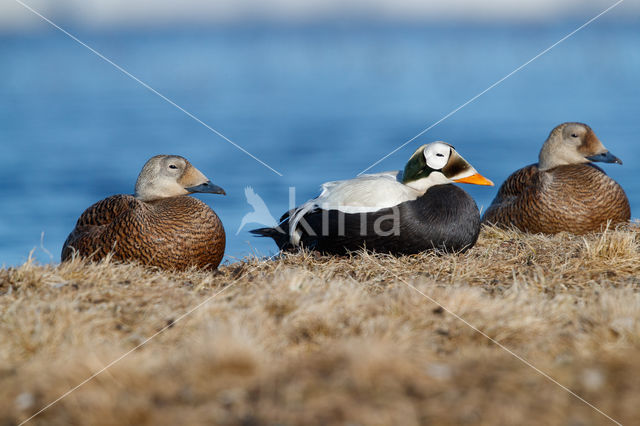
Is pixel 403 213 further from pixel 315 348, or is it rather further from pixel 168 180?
pixel 315 348

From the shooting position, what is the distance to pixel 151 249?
4.68m

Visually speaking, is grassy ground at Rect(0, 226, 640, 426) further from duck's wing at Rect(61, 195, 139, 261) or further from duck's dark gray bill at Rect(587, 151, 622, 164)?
duck's dark gray bill at Rect(587, 151, 622, 164)

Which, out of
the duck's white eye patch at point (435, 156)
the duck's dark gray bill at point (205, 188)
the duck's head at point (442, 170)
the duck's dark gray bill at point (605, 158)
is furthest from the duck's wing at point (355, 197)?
the duck's dark gray bill at point (605, 158)

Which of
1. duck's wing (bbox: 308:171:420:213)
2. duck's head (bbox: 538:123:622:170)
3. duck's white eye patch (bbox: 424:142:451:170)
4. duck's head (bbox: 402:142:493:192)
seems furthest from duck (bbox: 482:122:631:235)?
duck's wing (bbox: 308:171:420:213)

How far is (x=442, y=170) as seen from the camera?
530 centimetres

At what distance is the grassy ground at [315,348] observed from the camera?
2.44 m

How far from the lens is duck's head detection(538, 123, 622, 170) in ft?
20.3

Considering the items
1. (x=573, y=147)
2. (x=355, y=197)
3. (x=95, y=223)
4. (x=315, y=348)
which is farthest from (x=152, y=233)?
(x=573, y=147)

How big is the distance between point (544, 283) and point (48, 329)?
268 centimetres

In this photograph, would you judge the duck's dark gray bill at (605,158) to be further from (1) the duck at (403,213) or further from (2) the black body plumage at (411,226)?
(2) the black body plumage at (411,226)

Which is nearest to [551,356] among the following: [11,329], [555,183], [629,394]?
[629,394]

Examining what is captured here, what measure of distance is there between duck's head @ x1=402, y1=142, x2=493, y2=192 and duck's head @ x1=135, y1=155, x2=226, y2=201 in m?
1.43

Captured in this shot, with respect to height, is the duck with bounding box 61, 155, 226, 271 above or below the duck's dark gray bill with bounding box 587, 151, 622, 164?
below

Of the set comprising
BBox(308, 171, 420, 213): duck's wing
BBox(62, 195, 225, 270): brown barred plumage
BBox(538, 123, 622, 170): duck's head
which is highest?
BBox(538, 123, 622, 170): duck's head
